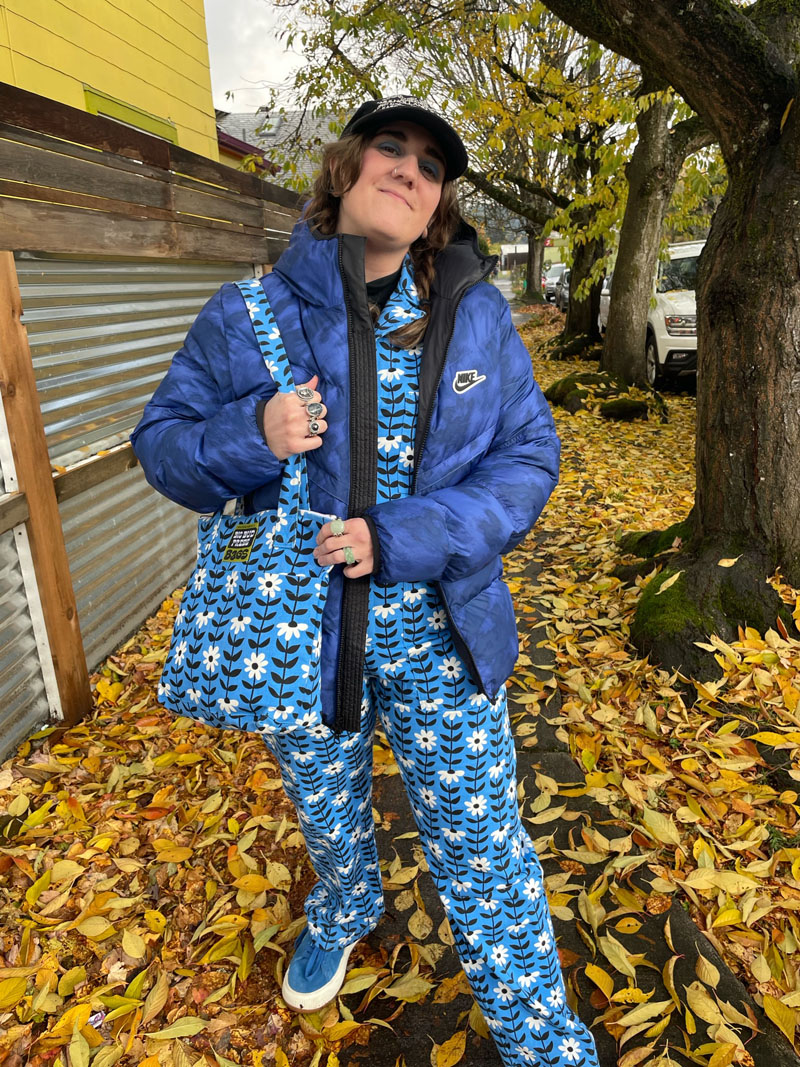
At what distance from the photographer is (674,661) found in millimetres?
3451

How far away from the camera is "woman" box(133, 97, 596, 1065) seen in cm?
140

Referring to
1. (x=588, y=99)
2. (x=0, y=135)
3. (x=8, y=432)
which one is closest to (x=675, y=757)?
(x=8, y=432)

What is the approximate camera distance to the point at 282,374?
4.63 feet

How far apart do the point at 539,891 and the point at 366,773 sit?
1.65 ft

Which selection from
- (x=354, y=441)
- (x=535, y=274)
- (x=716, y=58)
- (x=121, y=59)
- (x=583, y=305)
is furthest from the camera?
(x=535, y=274)

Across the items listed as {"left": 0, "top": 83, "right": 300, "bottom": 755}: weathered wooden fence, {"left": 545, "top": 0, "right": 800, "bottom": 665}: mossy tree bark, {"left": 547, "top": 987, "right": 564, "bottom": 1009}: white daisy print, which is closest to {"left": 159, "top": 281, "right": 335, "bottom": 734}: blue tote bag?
{"left": 547, "top": 987, "right": 564, "bottom": 1009}: white daisy print

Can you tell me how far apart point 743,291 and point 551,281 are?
37202 mm

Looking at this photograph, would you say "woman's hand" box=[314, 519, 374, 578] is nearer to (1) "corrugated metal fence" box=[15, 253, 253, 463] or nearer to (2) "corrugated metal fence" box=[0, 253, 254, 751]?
(2) "corrugated metal fence" box=[0, 253, 254, 751]

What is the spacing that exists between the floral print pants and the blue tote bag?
0.51ft

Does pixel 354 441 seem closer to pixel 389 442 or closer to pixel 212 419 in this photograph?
pixel 389 442

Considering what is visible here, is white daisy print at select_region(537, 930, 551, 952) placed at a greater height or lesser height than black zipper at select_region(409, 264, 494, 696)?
lesser

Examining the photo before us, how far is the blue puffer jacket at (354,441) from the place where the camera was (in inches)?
54.4

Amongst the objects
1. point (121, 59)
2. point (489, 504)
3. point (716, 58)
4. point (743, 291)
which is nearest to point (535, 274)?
point (121, 59)

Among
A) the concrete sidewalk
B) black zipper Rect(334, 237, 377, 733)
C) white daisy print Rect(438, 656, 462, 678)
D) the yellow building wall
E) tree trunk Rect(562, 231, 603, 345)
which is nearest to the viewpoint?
black zipper Rect(334, 237, 377, 733)
